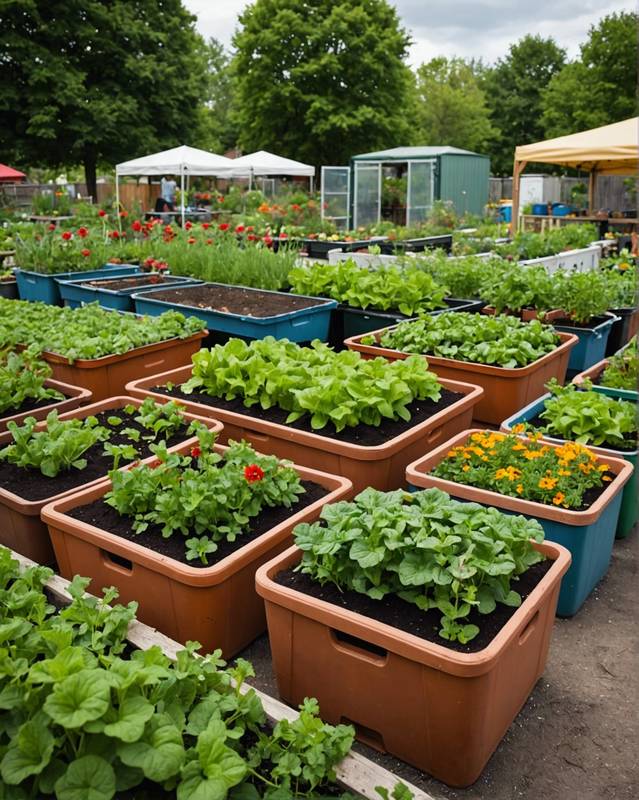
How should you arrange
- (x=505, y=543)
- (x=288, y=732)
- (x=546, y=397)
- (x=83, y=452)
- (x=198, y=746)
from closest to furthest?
(x=198, y=746) < (x=288, y=732) < (x=505, y=543) < (x=83, y=452) < (x=546, y=397)

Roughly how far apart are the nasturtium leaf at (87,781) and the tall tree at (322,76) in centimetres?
2910

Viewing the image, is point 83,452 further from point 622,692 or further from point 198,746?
point 622,692

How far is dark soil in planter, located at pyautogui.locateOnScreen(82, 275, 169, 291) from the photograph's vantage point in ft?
21.4

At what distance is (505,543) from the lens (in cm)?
213

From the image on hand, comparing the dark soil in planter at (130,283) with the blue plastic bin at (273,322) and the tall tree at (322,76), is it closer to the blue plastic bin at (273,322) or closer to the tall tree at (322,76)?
the blue plastic bin at (273,322)

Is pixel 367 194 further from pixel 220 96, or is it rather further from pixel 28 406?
pixel 220 96

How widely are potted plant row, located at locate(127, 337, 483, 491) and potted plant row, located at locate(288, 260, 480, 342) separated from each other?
167 cm

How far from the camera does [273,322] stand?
507cm

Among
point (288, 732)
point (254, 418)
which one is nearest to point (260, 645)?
point (288, 732)

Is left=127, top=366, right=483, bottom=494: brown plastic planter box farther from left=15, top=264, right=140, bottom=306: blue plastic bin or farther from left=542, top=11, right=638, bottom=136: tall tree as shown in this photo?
left=542, top=11, right=638, bottom=136: tall tree

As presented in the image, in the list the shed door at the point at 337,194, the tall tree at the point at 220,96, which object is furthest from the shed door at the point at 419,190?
the tall tree at the point at 220,96

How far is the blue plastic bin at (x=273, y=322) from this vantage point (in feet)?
16.8

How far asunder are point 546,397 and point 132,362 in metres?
2.49

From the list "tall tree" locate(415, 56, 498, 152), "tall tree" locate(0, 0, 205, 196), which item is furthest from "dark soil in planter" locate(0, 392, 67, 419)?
"tall tree" locate(415, 56, 498, 152)
